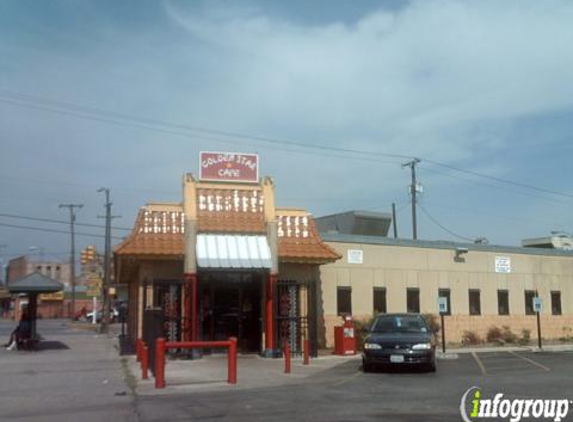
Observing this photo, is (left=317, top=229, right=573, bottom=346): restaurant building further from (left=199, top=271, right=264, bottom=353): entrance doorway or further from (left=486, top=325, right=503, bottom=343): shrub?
(left=199, top=271, right=264, bottom=353): entrance doorway

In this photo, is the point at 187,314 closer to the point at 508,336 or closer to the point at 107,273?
the point at 508,336

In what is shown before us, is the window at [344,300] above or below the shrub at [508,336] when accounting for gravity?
above

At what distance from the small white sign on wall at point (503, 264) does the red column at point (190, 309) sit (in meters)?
15.2

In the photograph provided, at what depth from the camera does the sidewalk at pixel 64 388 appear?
36.5 ft

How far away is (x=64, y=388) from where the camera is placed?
14.4 m

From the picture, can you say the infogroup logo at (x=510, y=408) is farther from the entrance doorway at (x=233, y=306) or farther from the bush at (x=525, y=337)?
the bush at (x=525, y=337)

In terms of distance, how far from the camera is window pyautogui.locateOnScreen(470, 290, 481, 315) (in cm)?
2941

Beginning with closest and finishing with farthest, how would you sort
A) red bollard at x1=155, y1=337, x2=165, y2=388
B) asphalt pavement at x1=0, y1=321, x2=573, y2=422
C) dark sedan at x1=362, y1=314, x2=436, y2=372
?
asphalt pavement at x1=0, y1=321, x2=573, y2=422
red bollard at x1=155, y1=337, x2=165, y2=388
dark sedan at x1=362, y1=314, x2=436, y2=372

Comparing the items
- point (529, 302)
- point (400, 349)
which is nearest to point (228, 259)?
point (400, 349)

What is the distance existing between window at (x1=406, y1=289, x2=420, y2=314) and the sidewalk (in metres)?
11.3

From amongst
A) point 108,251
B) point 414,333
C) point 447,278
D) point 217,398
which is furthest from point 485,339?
point 108,251

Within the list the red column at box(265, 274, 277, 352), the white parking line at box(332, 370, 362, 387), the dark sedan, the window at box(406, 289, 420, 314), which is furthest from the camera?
the window at box(406, 289, 420, 314)

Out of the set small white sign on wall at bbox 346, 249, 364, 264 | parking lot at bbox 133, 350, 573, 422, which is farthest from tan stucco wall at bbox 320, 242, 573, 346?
parking lot at bbox 133, 350, 573, 422

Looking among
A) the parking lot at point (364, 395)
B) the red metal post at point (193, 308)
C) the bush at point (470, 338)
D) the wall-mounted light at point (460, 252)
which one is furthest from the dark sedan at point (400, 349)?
the wall-mounted light at point (460, 252)
